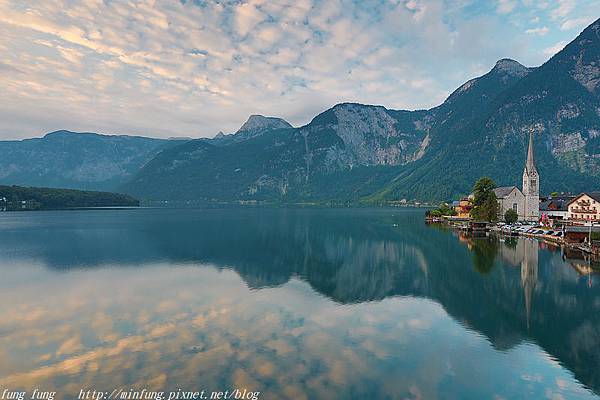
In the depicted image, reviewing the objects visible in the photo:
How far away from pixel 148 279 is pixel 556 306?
170ft

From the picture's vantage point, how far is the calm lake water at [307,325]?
24.2 meters

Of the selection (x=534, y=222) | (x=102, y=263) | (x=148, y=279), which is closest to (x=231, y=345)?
(x=148, y=279)

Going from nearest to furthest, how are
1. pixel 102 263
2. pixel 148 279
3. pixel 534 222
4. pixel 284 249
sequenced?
pixel 148 279 < pixel 102 263 < pixel 284 249 < pixel 534 222

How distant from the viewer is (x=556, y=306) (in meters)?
41.2

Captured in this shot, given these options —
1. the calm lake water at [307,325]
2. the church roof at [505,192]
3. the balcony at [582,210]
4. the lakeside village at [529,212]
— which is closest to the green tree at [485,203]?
the lakeside village at [529,212]

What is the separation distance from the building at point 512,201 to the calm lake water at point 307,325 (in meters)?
70.7

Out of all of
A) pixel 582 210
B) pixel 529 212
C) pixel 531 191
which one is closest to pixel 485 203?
pixel 531 191

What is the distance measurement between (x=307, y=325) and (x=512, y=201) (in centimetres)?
12796

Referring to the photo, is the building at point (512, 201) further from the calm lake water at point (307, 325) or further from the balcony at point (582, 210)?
the calm lake water at point (307, 325)

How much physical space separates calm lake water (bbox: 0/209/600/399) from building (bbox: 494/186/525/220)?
70.7 metres

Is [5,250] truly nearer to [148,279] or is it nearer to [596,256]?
[148,279]

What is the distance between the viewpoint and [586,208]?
115 m

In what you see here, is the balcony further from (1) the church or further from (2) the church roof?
(2) the church roof

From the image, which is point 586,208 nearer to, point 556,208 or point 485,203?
point 556,208
